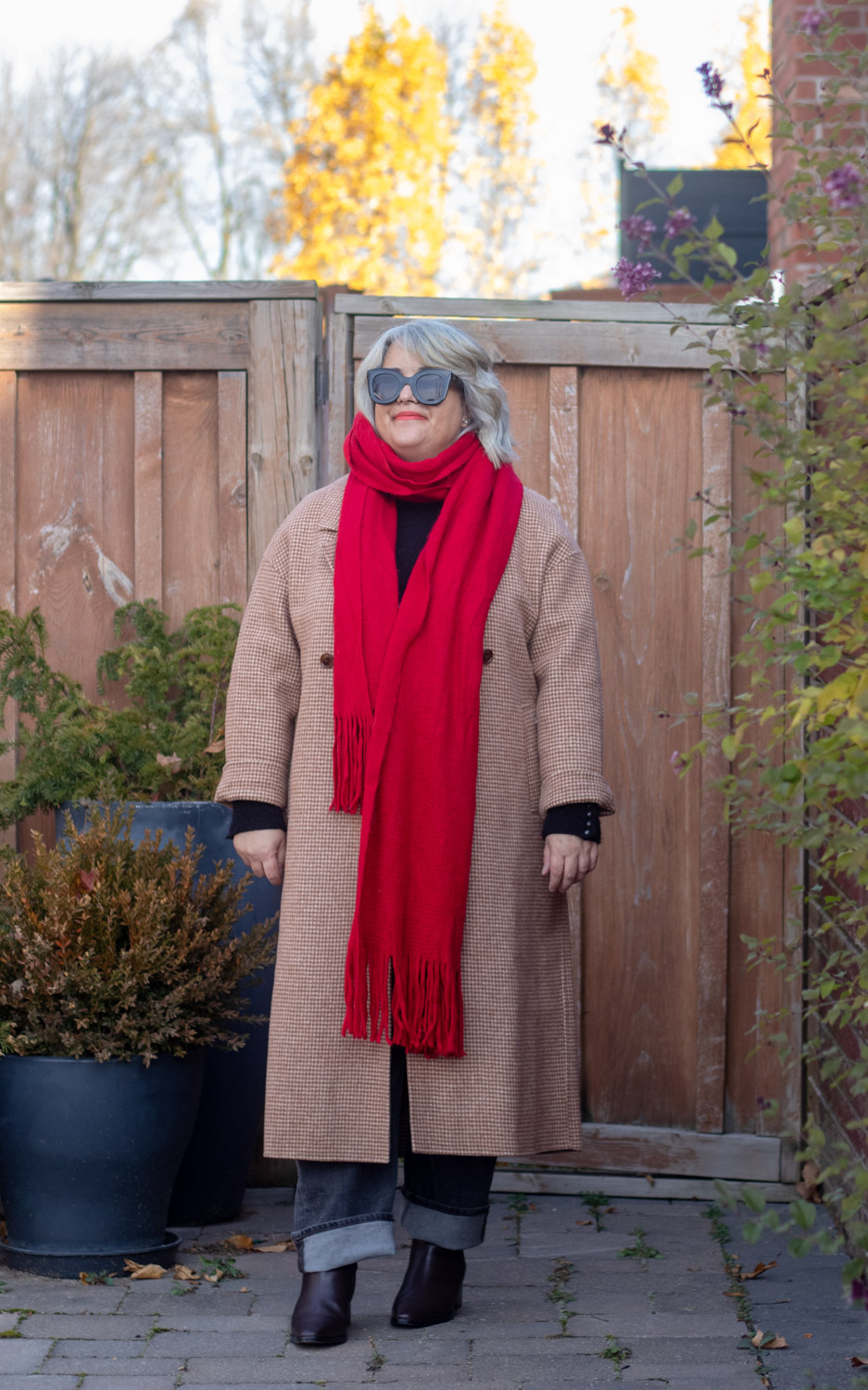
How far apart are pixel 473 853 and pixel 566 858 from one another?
0.19m

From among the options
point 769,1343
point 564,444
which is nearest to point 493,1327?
point 769,1343

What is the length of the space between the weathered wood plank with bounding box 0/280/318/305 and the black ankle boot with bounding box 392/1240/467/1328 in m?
2.48

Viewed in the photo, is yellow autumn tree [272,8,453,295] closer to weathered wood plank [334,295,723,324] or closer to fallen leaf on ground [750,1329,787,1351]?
weathered wood plank [334,295,723,324]

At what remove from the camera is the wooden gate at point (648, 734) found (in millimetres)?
3953

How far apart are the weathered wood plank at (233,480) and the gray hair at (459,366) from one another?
3.32 ft

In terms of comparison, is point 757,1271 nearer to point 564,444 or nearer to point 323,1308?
point 323,1308

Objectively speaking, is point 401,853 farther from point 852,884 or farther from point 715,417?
point 715,417

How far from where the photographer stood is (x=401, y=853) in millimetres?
2795

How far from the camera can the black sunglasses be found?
9.60 feet

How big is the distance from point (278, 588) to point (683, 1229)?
1915 mm

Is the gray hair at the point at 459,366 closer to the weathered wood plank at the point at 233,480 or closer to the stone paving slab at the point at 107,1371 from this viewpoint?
the weathered wood plank at the point at 233,480

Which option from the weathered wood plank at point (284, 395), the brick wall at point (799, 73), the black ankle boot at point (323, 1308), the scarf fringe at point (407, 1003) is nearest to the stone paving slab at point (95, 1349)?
the black ankle boot at point (323, 1308)

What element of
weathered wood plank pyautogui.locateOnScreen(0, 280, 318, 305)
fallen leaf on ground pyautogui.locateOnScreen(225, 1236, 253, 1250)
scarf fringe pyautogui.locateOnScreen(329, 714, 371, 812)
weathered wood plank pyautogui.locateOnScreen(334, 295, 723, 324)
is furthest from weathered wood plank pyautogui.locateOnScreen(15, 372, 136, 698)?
fallen leaf on ground pyautogui.locateOnScreen(225, 1236, 253, 1250)

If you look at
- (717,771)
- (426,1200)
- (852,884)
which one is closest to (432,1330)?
(426,1200)
